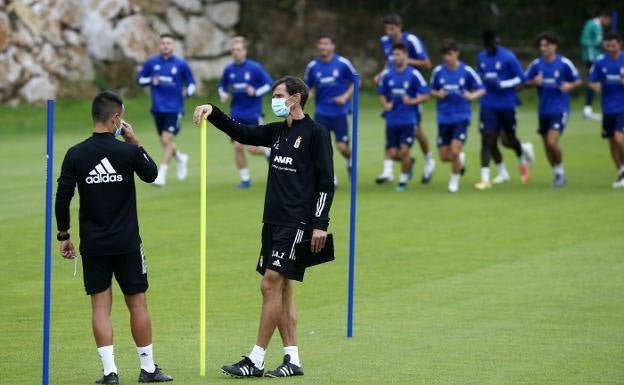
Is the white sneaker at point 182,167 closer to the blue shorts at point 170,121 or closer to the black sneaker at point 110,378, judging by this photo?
the blue shorts at point 170,121

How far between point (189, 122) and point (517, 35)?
1316 centimetres

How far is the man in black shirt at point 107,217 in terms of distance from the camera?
9.64 meters

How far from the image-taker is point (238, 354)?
11.2m

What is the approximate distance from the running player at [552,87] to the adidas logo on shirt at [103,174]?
45.3 feet

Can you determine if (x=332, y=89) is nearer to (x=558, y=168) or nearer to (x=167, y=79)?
(x=167, y=79)

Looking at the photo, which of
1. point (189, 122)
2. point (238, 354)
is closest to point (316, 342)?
point (238, 354)

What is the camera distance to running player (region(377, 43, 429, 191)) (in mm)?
22156

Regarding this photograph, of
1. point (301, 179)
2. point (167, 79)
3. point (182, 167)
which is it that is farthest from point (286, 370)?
point (182, 167)

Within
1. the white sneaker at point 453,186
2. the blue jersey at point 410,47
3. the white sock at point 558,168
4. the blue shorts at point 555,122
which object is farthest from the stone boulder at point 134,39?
the white sock at point 558,168

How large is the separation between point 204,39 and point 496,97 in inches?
699

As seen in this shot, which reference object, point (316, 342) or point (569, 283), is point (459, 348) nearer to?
point (316, 342)

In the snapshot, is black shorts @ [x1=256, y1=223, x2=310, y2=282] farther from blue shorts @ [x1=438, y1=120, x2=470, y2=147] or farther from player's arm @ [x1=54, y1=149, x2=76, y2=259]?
blue shorts @ [x1=438, y1=120, x2=470, y2=147]

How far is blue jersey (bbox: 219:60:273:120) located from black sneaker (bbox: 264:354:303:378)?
12.8 meters

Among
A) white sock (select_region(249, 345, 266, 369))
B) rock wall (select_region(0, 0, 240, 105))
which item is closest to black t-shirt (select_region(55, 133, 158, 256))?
white sock (select_region(249, 345, 266, 369))
